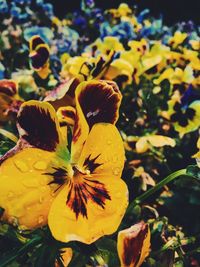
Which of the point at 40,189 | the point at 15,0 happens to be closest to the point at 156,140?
the point at 40,189

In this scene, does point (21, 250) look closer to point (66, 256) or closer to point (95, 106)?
point (66, 256)

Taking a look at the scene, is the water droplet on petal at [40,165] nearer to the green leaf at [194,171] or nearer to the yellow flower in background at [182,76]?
the green leaf at [194,171]

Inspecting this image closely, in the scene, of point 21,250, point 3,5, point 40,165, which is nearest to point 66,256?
point 21,250

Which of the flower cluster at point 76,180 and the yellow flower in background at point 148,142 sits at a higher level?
the flower cluster at point 76,180

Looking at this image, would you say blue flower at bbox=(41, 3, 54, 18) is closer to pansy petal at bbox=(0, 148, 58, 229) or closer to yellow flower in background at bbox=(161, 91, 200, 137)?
yellow flower in background at bbox=(161, 91, 200, 137)

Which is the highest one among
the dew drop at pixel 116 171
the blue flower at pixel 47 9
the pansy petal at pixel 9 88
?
the dew drop at pixel 116 171

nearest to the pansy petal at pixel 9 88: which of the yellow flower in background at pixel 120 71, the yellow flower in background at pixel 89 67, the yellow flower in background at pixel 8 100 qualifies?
the yellow flower in background at pixel 8 100

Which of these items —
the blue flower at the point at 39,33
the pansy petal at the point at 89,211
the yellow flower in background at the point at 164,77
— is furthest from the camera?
the blue flower at the point at 39,33
